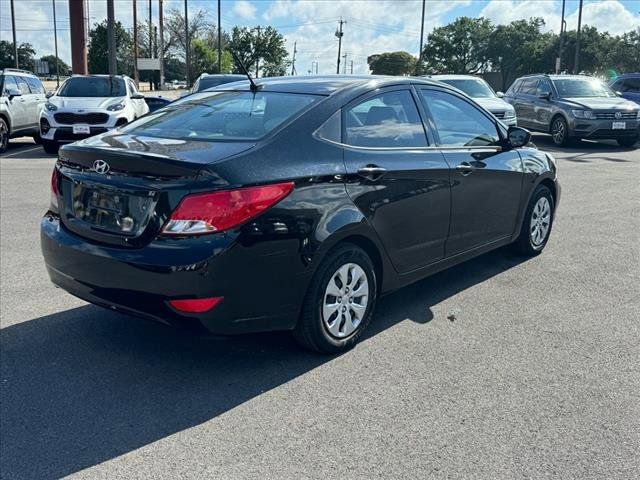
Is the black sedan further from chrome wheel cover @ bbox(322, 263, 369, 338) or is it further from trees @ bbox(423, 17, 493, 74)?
trees @ bbox(423, 17, 493, 74)

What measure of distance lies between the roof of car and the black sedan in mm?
21

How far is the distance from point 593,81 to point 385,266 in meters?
15.2

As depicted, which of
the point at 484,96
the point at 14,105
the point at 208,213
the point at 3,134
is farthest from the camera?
the point at 484,96

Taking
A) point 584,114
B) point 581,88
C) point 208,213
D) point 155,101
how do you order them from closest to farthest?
point 208,213, point 584,114, point 155,101, point 581,88

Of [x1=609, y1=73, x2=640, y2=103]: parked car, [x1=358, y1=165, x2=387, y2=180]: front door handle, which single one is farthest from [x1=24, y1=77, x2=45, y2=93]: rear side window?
[x1=609, y1=73, x2=640, y2=103]: parked car

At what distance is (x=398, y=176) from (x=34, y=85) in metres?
14.4

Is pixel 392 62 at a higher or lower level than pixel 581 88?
higher

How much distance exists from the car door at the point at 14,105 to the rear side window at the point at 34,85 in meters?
0.63

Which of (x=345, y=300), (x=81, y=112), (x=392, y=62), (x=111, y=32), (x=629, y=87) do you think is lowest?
(x=345, y=300)

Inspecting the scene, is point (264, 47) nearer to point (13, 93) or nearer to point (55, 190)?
point (13, 93)

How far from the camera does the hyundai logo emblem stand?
3.62 m

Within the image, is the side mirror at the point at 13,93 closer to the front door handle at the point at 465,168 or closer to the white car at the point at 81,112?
the white car at the point at 81,112

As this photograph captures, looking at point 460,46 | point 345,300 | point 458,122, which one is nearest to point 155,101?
point 458,122

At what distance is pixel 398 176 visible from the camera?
427 cm
